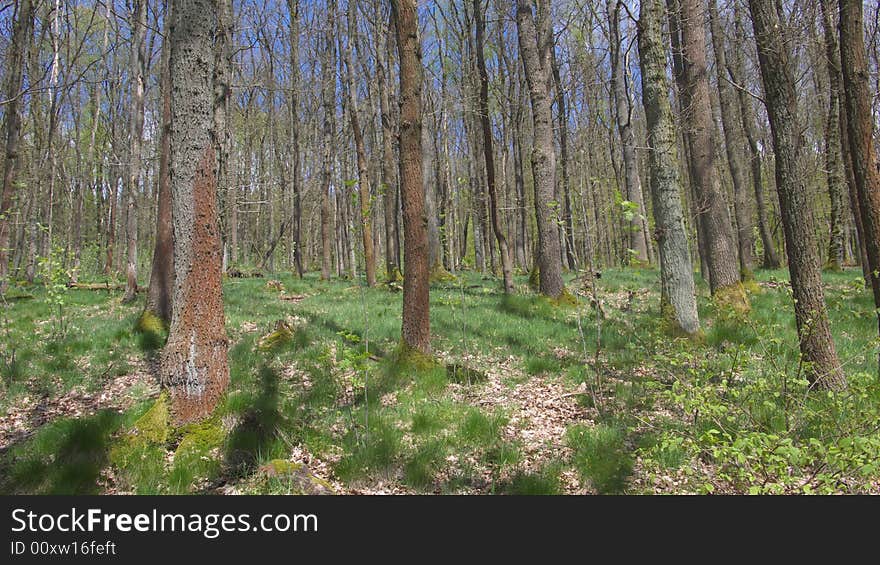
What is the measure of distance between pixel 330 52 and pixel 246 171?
1709 centimetres

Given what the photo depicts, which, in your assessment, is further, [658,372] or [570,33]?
[570,33]

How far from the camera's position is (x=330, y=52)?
60.5ft

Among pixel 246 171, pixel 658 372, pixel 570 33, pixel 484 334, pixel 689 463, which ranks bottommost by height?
pixel 689 463

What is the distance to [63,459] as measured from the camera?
166 inches

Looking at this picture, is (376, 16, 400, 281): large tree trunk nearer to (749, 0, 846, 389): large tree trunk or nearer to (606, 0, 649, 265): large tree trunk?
(606, 0, 649, 265): large tree trunk

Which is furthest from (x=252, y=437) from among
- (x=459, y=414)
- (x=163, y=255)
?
(x=163, y=255)

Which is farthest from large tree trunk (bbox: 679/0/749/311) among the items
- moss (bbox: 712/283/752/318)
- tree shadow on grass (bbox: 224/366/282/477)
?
tree shadow on grass (bbox: 224/366/282/477)

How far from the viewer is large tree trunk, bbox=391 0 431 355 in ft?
20.4

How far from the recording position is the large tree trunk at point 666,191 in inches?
271

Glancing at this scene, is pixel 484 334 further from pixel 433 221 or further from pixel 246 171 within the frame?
pixel 246 171

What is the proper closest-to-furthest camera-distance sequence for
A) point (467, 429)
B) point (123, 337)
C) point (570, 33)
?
1. point (467, 429)
2. point (123, 337)
3. point (570, 33)

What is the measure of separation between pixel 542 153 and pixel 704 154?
317 centimetres
